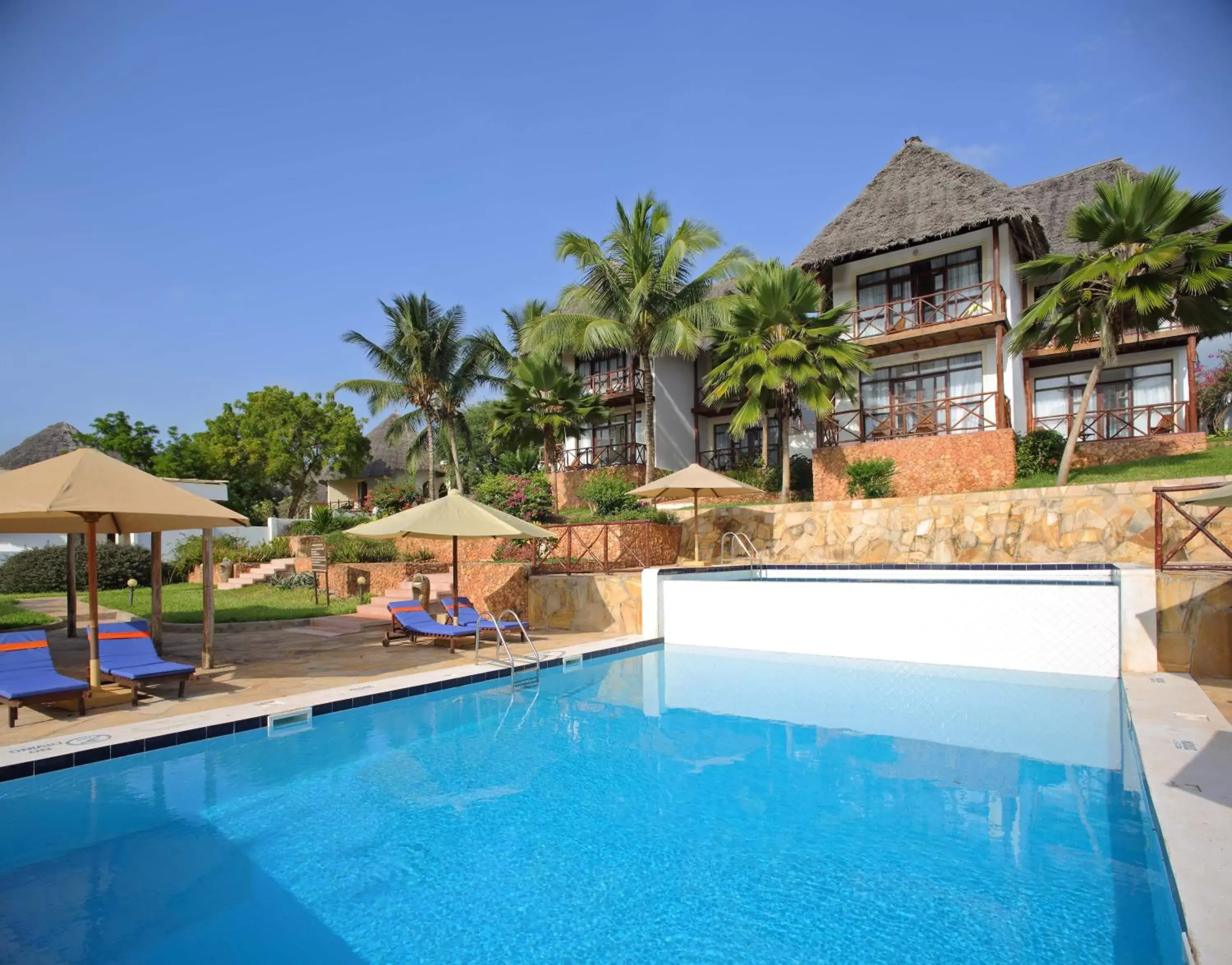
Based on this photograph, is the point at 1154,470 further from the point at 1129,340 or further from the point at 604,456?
the point at 604,456

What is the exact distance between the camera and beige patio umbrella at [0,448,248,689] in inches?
273

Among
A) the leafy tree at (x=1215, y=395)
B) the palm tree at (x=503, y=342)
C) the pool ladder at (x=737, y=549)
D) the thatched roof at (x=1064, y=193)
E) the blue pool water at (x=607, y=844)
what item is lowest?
the blue pool water at (x=607, y=844)

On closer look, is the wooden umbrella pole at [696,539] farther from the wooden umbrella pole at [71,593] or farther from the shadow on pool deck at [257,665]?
the wooden umbrella pole at [71,593]

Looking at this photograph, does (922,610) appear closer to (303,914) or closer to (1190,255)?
(303,914)

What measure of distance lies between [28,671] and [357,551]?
10.3 m

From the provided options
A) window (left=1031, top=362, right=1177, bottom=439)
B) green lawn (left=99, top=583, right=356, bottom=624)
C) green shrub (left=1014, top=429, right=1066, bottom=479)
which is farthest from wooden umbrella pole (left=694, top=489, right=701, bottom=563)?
window (left=1031, top=362, right=1177, bottom=439)

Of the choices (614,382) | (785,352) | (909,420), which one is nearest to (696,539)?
(785,352)

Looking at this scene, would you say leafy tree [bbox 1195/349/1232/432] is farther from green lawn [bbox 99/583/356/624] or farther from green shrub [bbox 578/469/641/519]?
green lawn [bbox 99/583/356/624]

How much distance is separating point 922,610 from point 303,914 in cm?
845

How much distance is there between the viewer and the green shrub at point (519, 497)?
16266 mm

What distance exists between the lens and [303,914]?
3.87 metres

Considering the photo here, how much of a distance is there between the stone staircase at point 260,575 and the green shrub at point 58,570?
2.03 meters

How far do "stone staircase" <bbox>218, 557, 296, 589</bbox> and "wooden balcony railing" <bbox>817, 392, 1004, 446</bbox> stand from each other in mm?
14914

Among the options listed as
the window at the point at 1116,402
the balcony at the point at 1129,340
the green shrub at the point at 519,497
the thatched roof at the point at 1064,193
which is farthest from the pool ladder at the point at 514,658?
the thatched roof at the point at 1064,193
